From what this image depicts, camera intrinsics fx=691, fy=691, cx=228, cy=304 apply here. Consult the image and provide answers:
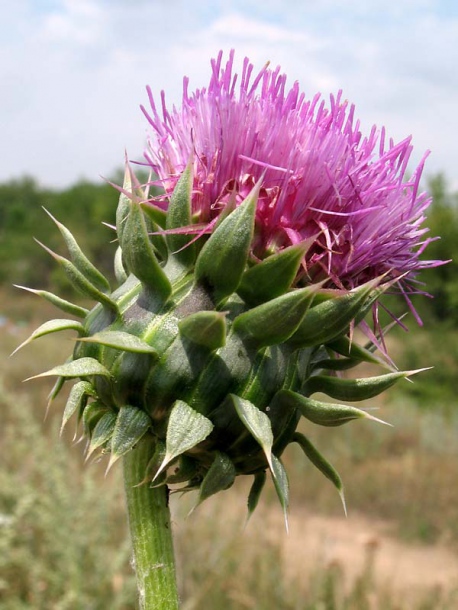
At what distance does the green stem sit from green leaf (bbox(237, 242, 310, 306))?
521 millimetres

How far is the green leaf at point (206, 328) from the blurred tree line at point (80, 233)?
870cm

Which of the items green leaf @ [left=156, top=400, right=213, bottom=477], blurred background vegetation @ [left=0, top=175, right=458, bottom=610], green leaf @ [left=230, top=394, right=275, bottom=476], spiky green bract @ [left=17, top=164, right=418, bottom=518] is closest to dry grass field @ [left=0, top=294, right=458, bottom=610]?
blurred background vegetation @ [left=0, top=175, right=458, bottom=610]

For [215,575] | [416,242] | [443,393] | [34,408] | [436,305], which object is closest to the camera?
Result: [416,242]

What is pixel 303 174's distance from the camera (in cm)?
214

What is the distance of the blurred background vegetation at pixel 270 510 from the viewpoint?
6949mm

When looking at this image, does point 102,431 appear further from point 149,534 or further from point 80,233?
point 80,233

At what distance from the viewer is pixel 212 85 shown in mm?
2293

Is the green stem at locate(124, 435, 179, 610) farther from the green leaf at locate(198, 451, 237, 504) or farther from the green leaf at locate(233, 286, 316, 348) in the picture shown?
the green leaf at locate(233, 286, 316, 348)

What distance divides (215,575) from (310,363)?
6.07 meters

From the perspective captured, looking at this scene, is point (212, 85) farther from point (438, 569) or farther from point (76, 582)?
point (438, 569)

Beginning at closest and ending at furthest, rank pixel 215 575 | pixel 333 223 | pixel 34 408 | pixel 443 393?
pixel 333 223 → pixel 215 575 → pixel 34 408 → pixel 443 393

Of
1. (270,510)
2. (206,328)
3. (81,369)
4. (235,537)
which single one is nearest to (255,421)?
(206,328)

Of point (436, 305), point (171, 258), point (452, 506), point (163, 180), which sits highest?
point (436, 305)

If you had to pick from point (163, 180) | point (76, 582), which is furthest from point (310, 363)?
point (76, 582)
